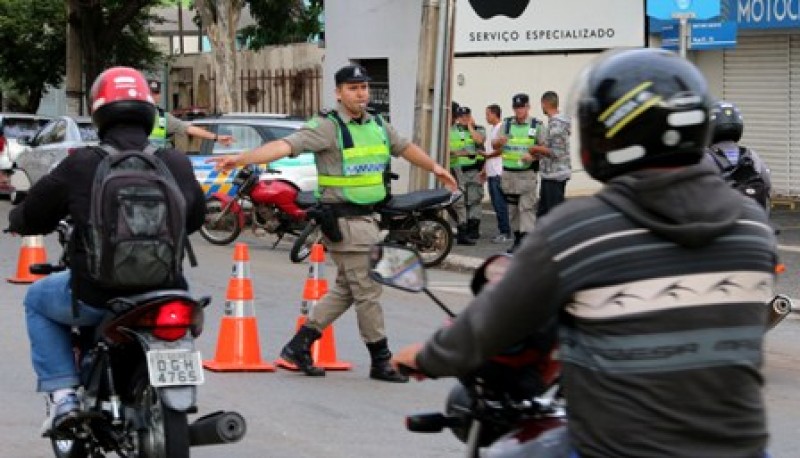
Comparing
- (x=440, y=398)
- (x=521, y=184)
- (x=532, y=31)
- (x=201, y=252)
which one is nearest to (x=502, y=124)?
(x=521, y=184)

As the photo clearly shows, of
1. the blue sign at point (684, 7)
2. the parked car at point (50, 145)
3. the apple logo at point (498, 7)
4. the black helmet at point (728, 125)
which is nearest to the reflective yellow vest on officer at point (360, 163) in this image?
the black helmet at point (728, 125)

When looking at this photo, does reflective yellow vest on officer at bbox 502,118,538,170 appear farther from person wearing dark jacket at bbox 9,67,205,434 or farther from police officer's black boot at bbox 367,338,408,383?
person wearing dark jacket at bbox 9,67,205,434

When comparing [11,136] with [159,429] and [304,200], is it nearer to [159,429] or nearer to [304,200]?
[304,200]

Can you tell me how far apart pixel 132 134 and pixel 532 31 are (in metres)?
18.9

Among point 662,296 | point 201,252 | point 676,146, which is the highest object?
point 676,146

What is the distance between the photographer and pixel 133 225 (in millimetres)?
6137

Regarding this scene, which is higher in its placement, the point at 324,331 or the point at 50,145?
the point at 50,145

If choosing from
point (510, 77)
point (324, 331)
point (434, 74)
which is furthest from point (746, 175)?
point (510, 77)

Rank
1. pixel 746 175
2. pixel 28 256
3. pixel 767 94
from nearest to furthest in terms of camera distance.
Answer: pixel 746 175, pixel 28 256, pixel 767 94

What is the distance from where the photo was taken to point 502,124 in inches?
747

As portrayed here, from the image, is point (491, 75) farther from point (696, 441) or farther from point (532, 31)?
point (696, 441)

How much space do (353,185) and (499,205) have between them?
1002cm

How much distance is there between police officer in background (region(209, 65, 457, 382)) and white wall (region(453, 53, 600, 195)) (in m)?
14.8

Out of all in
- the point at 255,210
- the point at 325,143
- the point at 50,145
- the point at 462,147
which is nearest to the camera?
the point at 325,143
